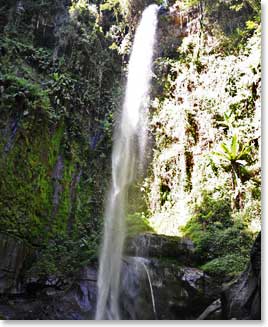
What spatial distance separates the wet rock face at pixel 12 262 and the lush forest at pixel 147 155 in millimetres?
13

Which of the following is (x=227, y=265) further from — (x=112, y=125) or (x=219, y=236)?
(x=112, y=125)

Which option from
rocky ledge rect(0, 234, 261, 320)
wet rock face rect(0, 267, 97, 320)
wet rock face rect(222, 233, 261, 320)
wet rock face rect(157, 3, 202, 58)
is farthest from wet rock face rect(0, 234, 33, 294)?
wet rock face rect(157, 3, 202, 58)

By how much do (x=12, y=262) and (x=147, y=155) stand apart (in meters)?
3.11

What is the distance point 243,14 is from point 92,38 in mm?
3105

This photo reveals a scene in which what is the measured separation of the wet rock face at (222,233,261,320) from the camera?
2903mm

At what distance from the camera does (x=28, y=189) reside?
16.0 ft

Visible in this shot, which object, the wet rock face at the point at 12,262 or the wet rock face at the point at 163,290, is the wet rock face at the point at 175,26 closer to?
the wet rock face at the point at 163,290

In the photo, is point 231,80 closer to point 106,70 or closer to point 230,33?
point 230,33

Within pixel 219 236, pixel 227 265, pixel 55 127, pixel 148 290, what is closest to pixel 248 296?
pixel 227 265

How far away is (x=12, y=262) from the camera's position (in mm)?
4270

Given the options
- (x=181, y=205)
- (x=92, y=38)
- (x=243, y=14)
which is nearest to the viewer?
(x=181, y=205)

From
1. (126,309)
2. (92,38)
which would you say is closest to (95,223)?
(126,309)

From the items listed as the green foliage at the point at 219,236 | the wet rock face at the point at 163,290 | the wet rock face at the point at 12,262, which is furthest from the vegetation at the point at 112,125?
the wet rock face at the point at 163,290

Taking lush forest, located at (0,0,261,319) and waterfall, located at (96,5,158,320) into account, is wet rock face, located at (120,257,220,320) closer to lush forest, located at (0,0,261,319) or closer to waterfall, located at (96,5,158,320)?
lush forest, located at (0,0,261,319)
